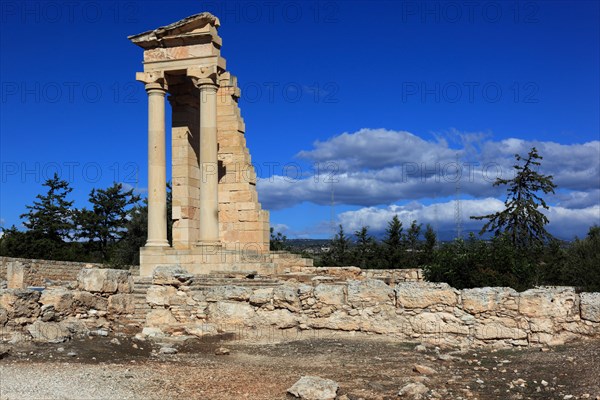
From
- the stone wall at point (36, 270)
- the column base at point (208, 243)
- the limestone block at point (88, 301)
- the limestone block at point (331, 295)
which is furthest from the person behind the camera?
the stone wall at point (36, 270)

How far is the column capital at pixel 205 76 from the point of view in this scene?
69.0 ft

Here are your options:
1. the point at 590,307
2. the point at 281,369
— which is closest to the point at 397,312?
the point at 281,369

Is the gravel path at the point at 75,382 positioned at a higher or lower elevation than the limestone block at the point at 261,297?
lower

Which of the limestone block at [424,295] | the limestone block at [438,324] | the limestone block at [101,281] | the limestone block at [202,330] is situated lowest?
the limestone block at [202,330]

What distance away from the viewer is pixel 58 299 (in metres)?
10.9

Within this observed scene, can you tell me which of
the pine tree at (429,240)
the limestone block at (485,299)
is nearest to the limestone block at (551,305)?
the limestone block at (485,299)

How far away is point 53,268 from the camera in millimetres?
26266

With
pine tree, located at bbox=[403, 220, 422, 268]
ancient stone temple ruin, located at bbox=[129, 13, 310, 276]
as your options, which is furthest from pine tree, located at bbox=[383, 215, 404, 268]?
ancient stone temple ruin, located at bbox=[129, 13, 310, 276]

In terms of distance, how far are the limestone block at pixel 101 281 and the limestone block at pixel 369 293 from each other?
489cm

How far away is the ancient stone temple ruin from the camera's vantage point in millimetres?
20641

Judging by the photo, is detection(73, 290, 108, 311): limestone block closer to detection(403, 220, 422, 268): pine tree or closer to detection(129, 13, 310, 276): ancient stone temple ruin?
detection(129, 13, 310, 276): ancient stone temple ruin

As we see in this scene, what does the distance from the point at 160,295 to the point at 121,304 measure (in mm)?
895

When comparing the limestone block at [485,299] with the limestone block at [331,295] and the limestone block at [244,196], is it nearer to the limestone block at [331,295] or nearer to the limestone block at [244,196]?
the limestone block at [331,295]

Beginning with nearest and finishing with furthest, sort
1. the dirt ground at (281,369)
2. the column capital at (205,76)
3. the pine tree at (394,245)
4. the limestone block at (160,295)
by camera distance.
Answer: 1. the dirt ground at (281,369)
2. the limestone block at (160,295)
3. the column capital at (205,76)
4. the pine tree at (394,245)
